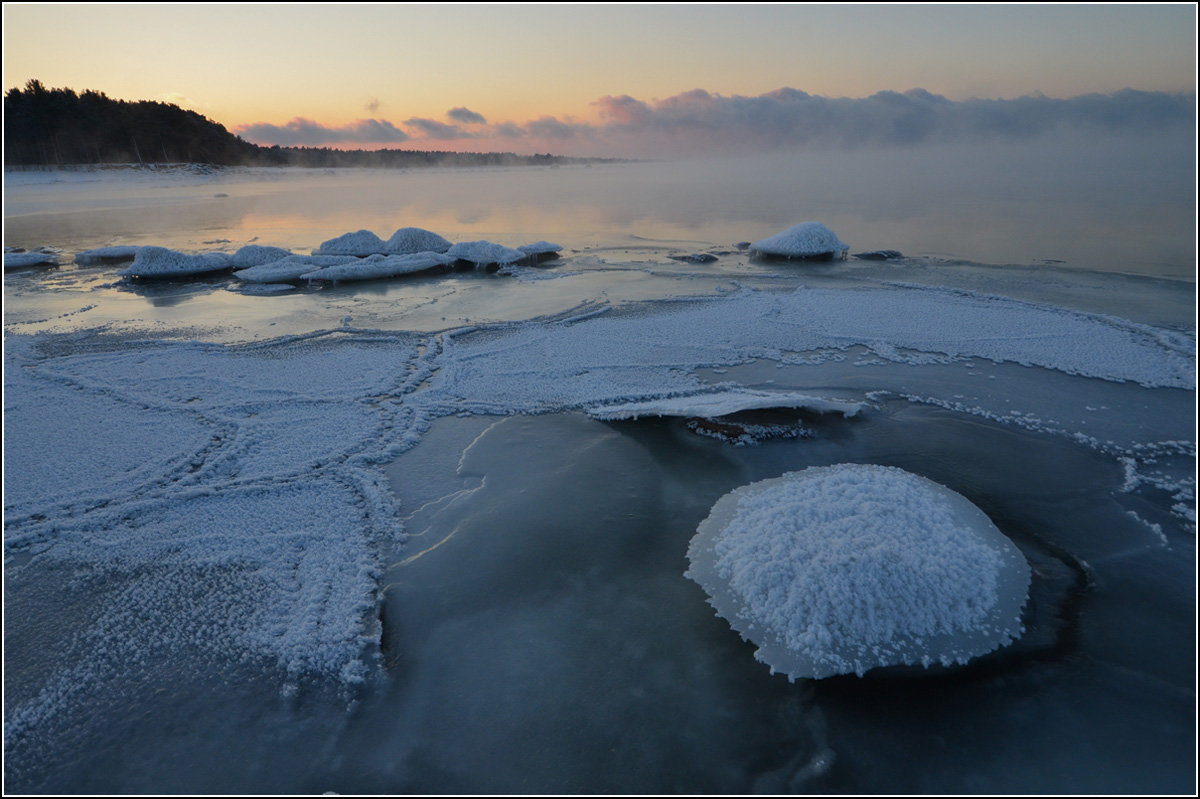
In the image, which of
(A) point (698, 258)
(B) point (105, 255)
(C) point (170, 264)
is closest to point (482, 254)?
(A) point (698, 258)

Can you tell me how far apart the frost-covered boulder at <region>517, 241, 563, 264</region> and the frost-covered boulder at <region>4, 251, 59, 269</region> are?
10796 millimetres

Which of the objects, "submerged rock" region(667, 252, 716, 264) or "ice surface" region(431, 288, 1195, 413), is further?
"submerged rock" region(667, 252, 716, 264)

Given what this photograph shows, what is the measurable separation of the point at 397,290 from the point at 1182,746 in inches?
432

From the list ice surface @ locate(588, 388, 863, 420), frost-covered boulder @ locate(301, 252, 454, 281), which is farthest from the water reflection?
ice surface @ locate(588, 388, 863, 420)

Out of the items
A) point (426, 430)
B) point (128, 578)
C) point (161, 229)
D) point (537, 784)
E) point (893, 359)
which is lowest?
point (537, 784)

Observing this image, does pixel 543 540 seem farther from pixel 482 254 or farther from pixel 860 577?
pixel 482 254

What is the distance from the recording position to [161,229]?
1983cm

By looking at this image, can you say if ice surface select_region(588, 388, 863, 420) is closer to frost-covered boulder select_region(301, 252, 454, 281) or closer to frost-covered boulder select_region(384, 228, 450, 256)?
frost-covered boulder select_region(301, 252, 454, 281)

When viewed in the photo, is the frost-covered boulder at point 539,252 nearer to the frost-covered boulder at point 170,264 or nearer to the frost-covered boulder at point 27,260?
the frost-covered boulder at point 170,264

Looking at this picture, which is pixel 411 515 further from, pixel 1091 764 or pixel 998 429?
pixel 998 429

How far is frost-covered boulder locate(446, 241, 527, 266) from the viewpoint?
495 inches

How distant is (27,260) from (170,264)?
449cm

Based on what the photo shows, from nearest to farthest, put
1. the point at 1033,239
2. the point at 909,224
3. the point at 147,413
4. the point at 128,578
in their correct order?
the point at 128,578, the point at 147,413, the point at 1033,239, the point at 909,224

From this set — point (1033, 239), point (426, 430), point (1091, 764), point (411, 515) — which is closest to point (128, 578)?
point (411, 515)
